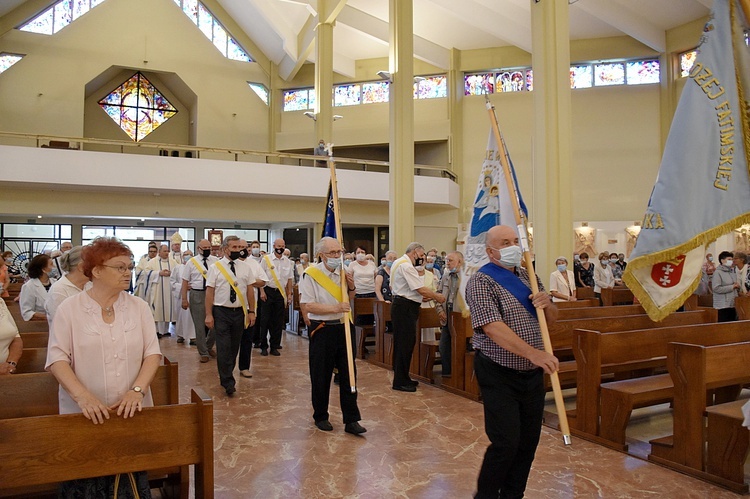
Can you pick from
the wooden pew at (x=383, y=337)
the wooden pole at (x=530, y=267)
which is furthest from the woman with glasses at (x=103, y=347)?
the wooden pew at (x=383, y=337)

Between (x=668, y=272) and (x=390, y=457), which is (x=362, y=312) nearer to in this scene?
(x=390, y=457)

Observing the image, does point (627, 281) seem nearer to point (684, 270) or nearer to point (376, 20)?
point (684, 270)

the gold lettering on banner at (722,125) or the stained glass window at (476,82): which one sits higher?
the stained glass window at (476,82)

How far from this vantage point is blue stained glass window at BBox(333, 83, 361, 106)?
878 inches

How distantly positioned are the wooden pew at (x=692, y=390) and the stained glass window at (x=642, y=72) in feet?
54.9

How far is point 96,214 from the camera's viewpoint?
15828mm

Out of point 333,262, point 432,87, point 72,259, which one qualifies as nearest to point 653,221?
point 333,262

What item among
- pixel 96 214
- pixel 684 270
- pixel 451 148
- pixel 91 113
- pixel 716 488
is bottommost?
pixel 716 488

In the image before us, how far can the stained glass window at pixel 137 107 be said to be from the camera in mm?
20797

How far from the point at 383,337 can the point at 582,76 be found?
48.2 ft


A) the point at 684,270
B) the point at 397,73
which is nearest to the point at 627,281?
the point at 684,270

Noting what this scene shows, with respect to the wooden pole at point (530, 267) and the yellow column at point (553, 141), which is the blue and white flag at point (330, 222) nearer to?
the wooden pole at point (530, 267)

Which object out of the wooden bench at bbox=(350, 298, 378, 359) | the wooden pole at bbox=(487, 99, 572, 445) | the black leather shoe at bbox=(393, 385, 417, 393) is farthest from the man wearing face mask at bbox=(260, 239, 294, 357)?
the wooden pole at bbox=(487, 99, 572, 445)

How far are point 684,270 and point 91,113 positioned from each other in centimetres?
2127
